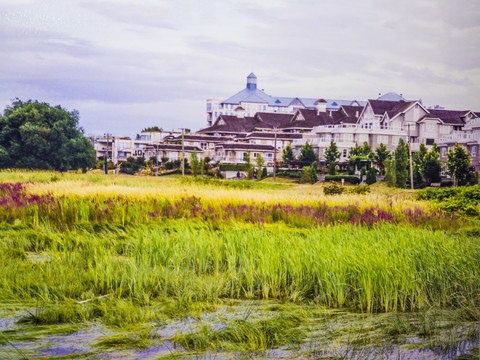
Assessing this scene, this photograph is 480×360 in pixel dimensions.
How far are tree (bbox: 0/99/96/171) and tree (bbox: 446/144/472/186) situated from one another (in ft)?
73.3

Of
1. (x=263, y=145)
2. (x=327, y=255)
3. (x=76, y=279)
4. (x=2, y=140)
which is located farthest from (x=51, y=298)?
(x=263, y=145)

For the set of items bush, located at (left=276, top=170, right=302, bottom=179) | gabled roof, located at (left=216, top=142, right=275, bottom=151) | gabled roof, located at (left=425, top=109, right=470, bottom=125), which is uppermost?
A: gabled roof, located at (left=425, top=109, right=470, bottom=125)

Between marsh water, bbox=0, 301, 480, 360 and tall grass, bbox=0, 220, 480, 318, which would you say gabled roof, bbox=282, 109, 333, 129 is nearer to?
tall grass, bbox=0, 220, 480, 318

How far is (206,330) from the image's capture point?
4250 mm

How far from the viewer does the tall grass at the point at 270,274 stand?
5.17m

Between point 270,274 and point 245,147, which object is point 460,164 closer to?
point 270,274

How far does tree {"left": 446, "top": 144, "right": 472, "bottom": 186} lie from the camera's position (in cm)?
1478

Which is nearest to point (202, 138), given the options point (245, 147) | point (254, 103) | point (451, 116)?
point (245, 147)

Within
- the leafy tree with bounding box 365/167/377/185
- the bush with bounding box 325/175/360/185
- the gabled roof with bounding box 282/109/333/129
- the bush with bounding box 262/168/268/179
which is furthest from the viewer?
the gabled roof with bounding box 282/109/333/129

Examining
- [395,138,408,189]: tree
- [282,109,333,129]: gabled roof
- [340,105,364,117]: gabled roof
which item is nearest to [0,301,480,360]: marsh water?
[395,138,408,189]: tree

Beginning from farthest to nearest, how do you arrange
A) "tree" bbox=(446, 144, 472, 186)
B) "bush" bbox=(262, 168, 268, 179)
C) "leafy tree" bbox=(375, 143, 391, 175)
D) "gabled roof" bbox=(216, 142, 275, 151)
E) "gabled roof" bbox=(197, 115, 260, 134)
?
"gabled roof" bbox=(197, 115, 260, 134) < "gabled roof" bbox=(216, 142, 275, 151) < "bush" bbox=(262, 168, 268, 179) < "leafy tree" bbox=(375, 143, 391, 175) < "tree" bbox=(446, 144, 472, 186)

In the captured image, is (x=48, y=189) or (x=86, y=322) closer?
(x=86, y=322)

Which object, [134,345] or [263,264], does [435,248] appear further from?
[134,345]

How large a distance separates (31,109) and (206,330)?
31.8 metres
